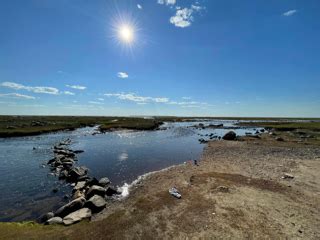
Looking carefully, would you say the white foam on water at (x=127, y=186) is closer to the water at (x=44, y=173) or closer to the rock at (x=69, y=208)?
the water at (x=44, y=173)

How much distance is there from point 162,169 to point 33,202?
14.5 meters

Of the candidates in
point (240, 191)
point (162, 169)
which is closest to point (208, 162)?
point (162, 169)

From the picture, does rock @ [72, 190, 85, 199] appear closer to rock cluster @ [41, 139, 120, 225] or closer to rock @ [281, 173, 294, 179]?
rock cluster @ [41, 139, 120, 225]

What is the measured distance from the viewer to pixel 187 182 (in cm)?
2053

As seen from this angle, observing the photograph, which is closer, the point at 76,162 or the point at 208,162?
the point at 208,162

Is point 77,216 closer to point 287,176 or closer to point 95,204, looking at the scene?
point 95,204

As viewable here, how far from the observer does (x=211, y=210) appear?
46.8 ft

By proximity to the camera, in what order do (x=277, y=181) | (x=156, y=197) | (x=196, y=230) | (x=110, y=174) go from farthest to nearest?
(x=110, y=174), (x=277, y=181), (x=156, y=197), (x=196, y=230)

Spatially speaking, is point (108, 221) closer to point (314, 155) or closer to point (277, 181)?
point (277, 181)

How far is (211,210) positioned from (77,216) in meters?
8.75

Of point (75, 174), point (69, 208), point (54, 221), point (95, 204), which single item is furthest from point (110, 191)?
point (75, 174)

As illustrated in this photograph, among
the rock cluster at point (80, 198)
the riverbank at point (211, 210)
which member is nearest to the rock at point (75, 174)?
the rock cluster at point (80, 198)

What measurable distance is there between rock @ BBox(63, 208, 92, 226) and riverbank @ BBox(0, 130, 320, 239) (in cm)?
55

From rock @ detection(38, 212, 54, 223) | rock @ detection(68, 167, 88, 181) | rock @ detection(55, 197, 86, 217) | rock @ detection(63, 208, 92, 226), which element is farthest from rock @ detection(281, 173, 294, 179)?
rock @ detection(68, 167, 88, 181)
